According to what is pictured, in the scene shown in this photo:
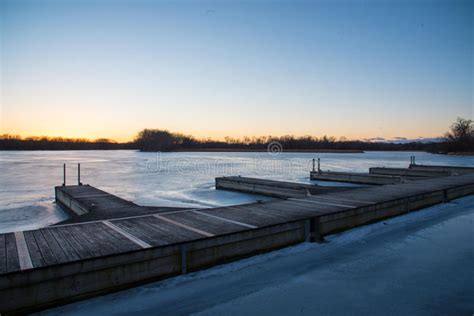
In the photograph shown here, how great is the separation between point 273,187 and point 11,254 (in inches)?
376

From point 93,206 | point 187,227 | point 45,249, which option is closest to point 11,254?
point 45,249

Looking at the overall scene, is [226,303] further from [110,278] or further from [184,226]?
[184,226]

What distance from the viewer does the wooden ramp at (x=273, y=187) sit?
10664mm

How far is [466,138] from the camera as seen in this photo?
2020 inches

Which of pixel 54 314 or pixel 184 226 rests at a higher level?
pixel 184 226

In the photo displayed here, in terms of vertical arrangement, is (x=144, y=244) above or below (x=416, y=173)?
above

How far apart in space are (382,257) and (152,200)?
26.0 feet

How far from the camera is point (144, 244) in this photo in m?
3.76

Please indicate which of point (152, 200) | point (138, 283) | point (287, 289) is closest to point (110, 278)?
point (138, 283)

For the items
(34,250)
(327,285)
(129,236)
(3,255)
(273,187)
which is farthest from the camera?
(273,187)

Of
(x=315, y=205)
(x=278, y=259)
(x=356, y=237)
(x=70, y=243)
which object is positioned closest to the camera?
(x=70, y=243)

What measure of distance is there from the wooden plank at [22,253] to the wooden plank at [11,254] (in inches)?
1.3

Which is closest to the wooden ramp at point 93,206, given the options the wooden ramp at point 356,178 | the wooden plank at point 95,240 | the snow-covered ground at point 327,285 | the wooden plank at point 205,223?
the wooden plank at point 205,223

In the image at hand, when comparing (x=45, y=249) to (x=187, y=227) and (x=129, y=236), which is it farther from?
(x=187, y=227)
